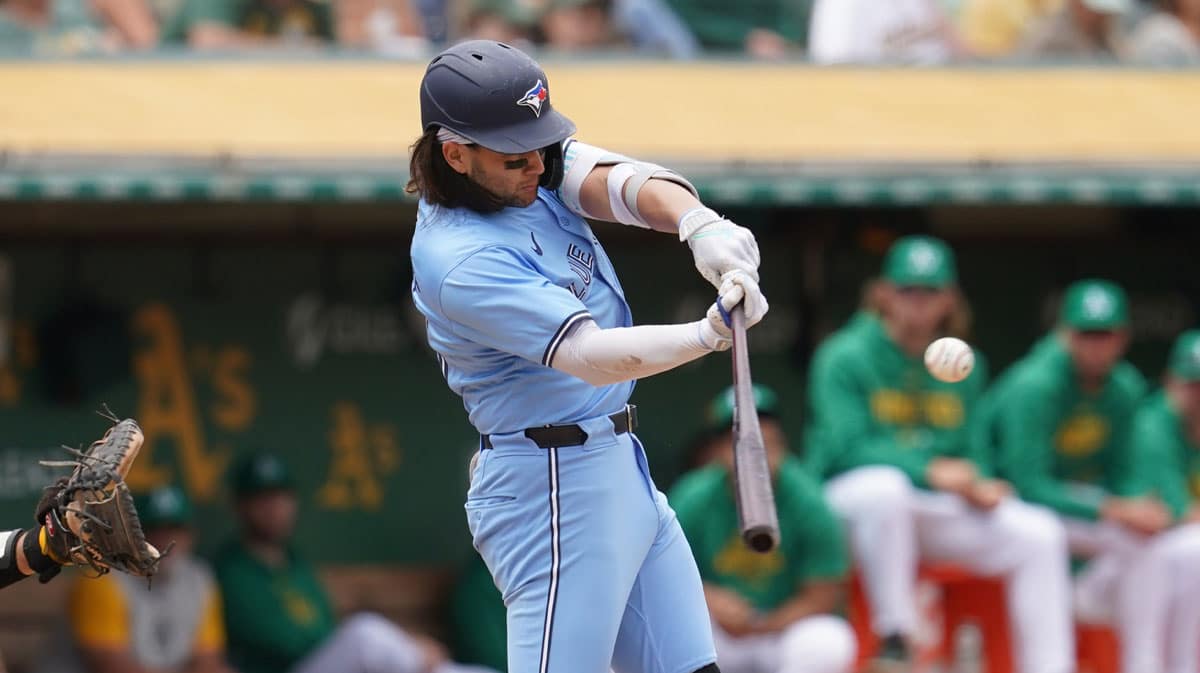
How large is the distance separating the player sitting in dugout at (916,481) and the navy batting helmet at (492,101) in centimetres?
291

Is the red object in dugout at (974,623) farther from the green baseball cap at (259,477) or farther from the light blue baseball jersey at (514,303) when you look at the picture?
the light blue baseball jersey at (514,303)

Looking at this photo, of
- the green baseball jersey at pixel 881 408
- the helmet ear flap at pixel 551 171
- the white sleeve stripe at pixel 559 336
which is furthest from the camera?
the green baseball jersey at pixel 881 408

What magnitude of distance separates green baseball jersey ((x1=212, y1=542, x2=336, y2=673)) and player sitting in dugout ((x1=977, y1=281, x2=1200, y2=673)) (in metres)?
2.29

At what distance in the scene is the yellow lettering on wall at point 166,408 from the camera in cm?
757

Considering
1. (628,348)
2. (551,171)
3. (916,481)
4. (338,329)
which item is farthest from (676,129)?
(628,348)

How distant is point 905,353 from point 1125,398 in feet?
2.93

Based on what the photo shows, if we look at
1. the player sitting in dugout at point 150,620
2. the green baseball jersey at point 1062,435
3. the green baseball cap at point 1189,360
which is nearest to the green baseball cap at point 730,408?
the green baseball jersey at point 1062,435

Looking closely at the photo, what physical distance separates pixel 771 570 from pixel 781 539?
119 millimetres

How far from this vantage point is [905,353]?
6609 mm

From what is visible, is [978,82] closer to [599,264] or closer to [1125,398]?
[1125,398]

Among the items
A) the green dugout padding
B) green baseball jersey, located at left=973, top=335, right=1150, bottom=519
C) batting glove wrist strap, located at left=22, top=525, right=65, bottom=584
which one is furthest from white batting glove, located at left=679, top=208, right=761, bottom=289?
the green dugout padding

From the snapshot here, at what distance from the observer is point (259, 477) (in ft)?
23.1

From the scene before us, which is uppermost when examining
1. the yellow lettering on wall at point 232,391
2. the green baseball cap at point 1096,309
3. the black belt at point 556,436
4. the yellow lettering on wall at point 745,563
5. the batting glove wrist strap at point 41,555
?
the black belt at point 556,436

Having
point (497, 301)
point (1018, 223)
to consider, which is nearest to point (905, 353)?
point (1018, 223)
